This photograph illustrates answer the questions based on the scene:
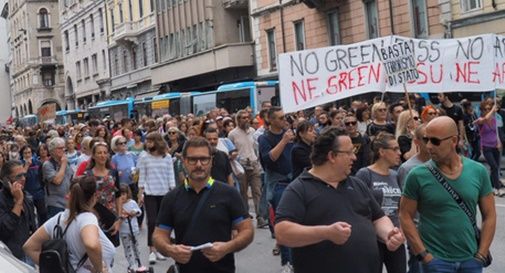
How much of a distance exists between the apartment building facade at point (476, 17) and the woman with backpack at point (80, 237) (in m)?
19.3

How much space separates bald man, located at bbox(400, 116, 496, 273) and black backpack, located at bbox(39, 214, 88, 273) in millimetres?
2155

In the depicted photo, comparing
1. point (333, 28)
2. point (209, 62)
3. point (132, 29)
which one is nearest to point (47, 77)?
point (132, 29)

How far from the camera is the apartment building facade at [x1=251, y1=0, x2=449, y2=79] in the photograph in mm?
28031

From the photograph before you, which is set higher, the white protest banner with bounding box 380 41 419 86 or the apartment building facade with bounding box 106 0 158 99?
the apartment building facade with bounding box 106 0 158 99

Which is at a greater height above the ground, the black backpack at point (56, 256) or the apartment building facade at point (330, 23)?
the apartment building facade at point (330, 23)

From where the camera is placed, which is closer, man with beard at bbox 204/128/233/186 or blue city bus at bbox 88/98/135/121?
man with beard at bbox 204/128/233/186

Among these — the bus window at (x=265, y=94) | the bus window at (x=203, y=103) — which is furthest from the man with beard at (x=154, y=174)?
the bus window at (x=203, y=103)

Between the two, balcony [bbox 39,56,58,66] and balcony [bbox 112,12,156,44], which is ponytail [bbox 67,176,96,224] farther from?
balcony [bbox 39,56,58,66]

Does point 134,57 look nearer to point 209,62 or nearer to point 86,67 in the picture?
point 86,67

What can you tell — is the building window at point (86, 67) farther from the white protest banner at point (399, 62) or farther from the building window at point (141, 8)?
the white protest banner at point (399, 62)

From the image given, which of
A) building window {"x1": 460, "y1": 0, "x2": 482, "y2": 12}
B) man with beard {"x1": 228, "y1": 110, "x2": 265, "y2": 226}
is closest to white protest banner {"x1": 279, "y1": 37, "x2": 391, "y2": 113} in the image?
man with beard {"x1": 228, "y1": 110, "x2": 265, "y2": 226}

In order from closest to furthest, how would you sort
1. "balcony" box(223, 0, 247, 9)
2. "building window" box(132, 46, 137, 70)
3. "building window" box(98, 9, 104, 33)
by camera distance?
"balcony" box(223, 0, 247, 9)
"building window" box(132, 46, 137, 70)
"building window" box(98, 9, 104, 33)

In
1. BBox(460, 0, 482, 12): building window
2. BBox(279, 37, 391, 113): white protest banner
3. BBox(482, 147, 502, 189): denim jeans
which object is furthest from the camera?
BBox(460, 0, 482, 12): building window

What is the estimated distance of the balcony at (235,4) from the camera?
40569 mm
